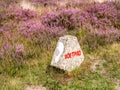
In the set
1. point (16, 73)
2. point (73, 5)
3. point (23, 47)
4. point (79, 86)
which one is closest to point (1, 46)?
point (23, 47)

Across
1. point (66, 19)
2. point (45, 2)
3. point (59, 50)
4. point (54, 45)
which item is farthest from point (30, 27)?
point (45, 2)

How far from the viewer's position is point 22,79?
6086 mm

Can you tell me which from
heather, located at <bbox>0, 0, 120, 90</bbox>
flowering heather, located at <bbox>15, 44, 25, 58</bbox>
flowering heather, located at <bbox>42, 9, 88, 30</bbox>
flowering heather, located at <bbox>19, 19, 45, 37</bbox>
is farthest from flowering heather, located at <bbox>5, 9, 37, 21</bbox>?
flowering heather, located at <bbox>15, 44, 25, 58</bbox>

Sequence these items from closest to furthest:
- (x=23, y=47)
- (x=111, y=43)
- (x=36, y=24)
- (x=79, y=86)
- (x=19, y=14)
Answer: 1. (x=79, y=86)
2. (x=23, y=47)
3. (x=111, y=43)
4. (x=36, y=24)
5. (x=19, y=14)

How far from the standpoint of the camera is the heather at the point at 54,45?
6.00m

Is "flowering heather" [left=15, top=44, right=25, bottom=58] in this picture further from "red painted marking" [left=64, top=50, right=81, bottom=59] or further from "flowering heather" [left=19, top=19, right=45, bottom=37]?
"red painted marking" [left=64, top=50, right=81, bottom=59]

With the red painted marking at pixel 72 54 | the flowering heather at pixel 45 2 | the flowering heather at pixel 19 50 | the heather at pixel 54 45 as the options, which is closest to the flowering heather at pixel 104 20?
the heather at pixel 54 45

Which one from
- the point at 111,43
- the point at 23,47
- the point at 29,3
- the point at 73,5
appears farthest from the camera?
the point at 29,3

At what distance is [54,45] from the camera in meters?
7.40

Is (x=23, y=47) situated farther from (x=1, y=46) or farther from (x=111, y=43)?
(x=111, y=43)

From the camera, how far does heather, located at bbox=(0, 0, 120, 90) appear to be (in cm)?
600

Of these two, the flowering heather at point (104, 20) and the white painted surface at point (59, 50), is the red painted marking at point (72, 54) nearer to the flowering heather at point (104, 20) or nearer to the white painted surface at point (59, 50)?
the white painted surface at point (59, 50)

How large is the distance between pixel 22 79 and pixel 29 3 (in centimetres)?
674

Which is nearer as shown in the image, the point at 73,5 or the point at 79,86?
the point at 79,86
